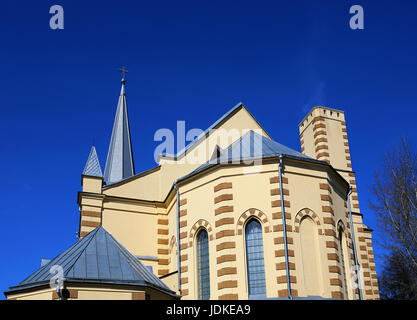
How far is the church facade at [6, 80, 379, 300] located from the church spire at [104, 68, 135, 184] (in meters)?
6.55

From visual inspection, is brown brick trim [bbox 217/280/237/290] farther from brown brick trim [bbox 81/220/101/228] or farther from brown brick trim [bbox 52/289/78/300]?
brown brick trim [bbox 81/220/101/228]

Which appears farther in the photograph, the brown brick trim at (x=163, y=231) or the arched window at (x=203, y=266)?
the brown brick trim at (x=163, y=231)

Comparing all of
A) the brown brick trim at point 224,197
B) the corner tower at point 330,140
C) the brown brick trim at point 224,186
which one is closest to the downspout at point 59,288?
the brown brick trim at point 224,197

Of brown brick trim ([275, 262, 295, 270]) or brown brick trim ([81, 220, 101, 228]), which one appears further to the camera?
brown brick trim ([81, 220, 101, 228])

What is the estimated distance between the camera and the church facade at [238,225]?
18.1m

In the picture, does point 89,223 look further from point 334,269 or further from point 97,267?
point 334,269

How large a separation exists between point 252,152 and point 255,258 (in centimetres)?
472

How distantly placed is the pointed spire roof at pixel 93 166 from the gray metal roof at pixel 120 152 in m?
6.51

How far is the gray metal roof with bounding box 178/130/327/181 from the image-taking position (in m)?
19.8

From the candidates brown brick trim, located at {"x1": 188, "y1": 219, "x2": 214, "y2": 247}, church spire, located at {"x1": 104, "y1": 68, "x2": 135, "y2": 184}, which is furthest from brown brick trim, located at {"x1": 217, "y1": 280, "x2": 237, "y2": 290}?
church spire, located at {"x1": 104, "y1": 68, "x2": 135, "y2": 184}

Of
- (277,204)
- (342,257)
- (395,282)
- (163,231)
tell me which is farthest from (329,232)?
(395,282)

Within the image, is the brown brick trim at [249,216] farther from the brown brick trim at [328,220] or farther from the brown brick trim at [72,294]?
the brown brick trim at [72,294]

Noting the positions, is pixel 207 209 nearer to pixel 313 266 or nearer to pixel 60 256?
pixel 313 266
